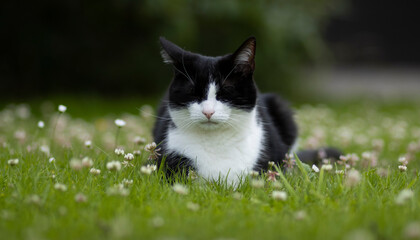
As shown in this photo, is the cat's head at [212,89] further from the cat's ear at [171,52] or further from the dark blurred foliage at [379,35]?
the dark blurred foliage at [379,35]

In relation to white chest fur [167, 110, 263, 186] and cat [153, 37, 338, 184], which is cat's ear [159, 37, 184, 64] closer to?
cat [153, 37, 338, 184]

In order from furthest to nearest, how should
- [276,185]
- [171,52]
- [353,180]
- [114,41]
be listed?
[114,41] < [171,52] < [276,185] < [353,180]

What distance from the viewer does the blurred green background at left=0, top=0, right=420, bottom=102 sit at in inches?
336

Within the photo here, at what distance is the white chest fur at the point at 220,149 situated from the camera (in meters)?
2.70

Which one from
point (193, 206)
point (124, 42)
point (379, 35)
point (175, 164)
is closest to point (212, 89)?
point (175, 164)

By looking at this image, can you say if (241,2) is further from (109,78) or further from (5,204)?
(5,204)

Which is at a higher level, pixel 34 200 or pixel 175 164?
pixel 34 200

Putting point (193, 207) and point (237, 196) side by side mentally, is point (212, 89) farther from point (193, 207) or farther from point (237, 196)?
point (193, 207)

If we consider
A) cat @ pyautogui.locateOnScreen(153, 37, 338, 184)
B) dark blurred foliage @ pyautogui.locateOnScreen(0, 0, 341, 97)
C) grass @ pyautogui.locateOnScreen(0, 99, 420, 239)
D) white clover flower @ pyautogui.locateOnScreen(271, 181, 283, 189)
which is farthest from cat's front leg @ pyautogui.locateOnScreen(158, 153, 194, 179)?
dark blurred foliage @ pyautogui.locateOnScreen(0, 0, 341, 97)

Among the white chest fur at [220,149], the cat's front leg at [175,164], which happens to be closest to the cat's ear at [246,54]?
the white chest fur at [220,149]

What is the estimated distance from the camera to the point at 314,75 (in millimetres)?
11188

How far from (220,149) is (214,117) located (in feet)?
0.85

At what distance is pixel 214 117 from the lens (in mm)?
2627

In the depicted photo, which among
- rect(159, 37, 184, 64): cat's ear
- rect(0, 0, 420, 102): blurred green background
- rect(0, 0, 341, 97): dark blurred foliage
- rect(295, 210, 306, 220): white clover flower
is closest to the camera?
rect(295, 210, 306, 220): white clover flower
